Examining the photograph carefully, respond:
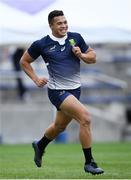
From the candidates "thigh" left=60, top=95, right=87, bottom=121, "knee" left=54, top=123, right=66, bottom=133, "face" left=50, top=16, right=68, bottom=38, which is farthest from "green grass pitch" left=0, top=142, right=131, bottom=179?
"face" left=50, top=16, right=68, bottom=38

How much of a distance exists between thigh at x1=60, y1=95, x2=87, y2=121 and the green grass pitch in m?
0.75

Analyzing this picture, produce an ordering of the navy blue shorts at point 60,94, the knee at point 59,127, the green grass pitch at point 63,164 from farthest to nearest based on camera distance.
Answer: the knee at point 59,127 < the navy blue shorts at point 60,94 < the green grass pitch at point 63,164

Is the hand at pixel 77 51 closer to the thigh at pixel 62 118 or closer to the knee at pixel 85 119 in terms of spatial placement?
the knee at pixel 85 119

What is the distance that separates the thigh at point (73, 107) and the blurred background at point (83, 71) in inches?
352

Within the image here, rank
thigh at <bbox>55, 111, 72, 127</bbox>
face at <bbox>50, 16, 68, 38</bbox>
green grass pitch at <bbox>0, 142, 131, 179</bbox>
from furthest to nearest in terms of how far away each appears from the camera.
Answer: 1. thigh at <bbox>55, 111, 72, 127</bbox>
2. face at <bbox>50, 16, 68, 38</bbox>
3. green grass pitch at <bbox>0, 142, 131, 179</bbox>

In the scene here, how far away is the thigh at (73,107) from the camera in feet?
35.3

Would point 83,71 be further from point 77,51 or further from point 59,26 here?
point 77,51

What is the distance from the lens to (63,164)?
13.5 m

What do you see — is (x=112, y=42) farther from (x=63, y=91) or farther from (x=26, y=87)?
(x=63, y=91)

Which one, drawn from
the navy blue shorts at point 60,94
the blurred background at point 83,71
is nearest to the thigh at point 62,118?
the navy blue shorts at point 60,94

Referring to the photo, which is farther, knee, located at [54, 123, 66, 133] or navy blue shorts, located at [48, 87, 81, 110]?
knee, located at [54, 123, 66, 133]

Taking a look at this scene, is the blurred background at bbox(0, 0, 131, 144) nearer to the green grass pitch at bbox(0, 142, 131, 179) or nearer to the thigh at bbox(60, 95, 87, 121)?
the green grass pitch at bbox(0, 142, 131, 179)

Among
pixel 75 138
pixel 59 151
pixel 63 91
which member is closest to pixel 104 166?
pixel 63 91

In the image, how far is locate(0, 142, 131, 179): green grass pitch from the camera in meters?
10.7
